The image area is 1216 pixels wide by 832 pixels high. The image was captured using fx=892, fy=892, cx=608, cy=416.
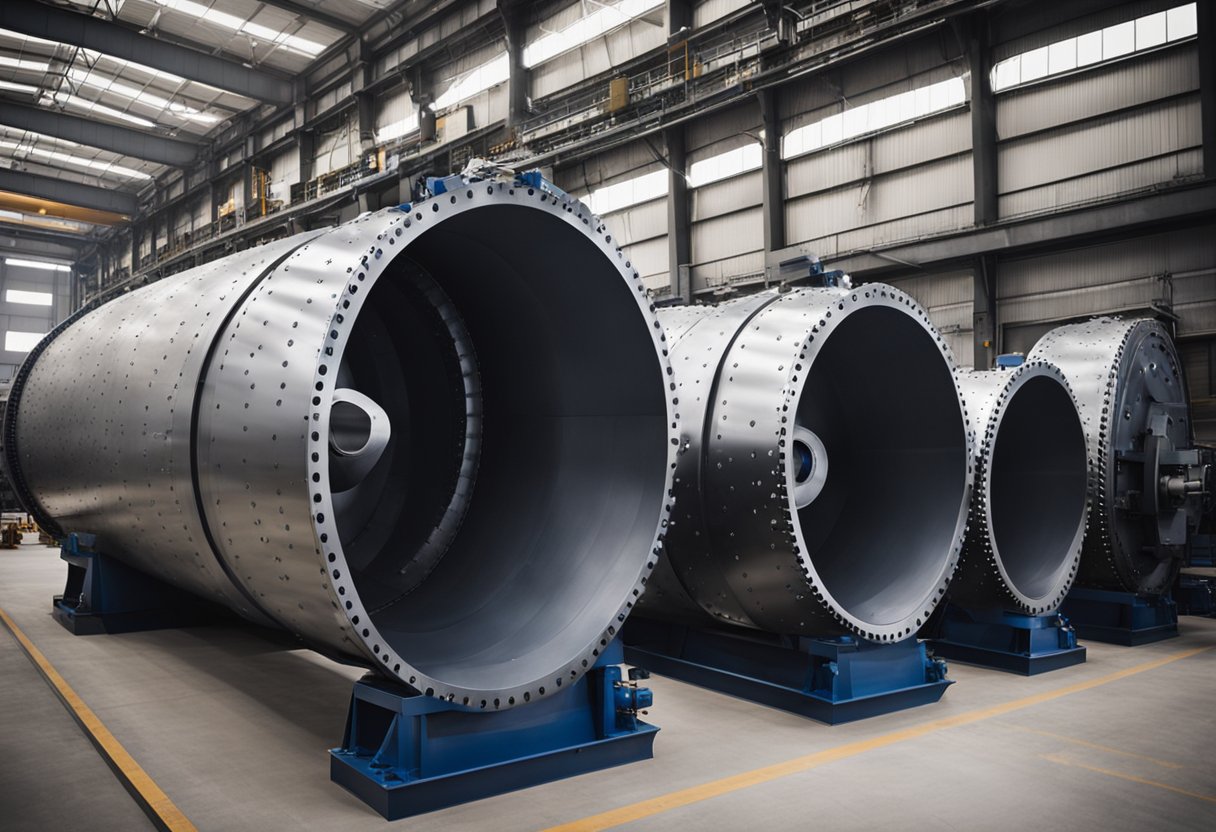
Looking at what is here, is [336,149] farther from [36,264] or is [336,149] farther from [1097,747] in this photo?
[1097,747]

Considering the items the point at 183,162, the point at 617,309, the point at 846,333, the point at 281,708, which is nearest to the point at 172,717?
the point at 281,708

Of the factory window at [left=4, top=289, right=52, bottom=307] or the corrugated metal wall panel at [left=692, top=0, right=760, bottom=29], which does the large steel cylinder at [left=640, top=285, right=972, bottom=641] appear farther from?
the factory window at [left=4, top=289, right=52, bottom=307]

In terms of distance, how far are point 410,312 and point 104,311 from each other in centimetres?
359

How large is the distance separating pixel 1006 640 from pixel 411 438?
4.49 meters

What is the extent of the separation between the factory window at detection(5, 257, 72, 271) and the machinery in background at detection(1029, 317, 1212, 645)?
45508 mm

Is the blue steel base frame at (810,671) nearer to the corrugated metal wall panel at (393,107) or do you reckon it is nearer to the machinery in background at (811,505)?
the machinery in background at (811,505)

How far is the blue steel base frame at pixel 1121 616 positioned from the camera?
750cm

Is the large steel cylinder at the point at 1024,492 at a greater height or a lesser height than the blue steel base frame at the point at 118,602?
greater

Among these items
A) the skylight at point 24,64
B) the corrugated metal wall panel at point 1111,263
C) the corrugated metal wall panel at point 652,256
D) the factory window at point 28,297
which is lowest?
the corrugated metal wall panel at point 1111,263

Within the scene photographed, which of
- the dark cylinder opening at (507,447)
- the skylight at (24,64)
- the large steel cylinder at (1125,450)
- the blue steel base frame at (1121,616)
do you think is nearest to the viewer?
the dark cylinder opening at (507,447)

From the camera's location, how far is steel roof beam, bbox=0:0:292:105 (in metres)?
20.0

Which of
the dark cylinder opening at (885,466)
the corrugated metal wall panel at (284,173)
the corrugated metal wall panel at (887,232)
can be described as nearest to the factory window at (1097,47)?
the corrugated metal wall panel at (887,232)

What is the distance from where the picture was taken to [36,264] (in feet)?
137

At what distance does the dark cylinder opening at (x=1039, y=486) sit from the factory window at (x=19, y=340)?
43089 mm
